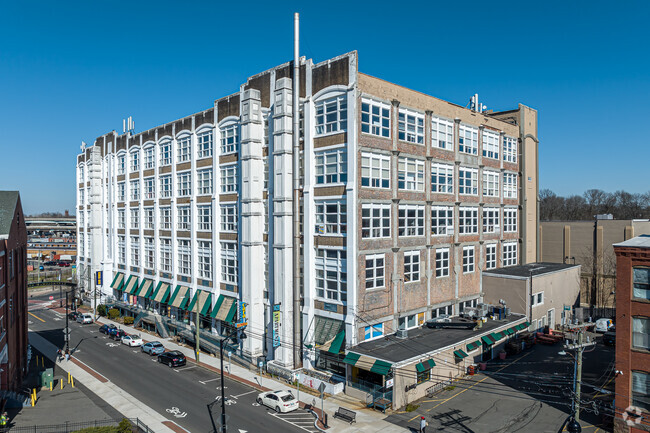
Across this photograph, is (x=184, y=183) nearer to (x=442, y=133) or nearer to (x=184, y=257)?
(x=184, y=257)

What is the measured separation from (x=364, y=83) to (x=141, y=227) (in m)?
40.0

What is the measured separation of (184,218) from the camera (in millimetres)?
52688

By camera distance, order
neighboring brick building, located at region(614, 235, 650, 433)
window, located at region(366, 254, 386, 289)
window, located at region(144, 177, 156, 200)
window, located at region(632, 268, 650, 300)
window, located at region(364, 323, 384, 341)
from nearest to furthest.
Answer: neighboring brick building, located at region(614, 235, 650, 433) → window, located at region(632, 268, 650, 300) → window, located at region(364, 323, 384, 341) → window, located at region(366, 254, 386, 289) → window, located at region(144, 177, 156, 200)

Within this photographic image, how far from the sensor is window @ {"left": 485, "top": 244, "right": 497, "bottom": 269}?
48112 millimetres

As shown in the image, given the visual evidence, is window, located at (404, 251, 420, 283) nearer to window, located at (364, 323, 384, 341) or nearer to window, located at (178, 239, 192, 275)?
window, located at (364, 323, 384, 341)

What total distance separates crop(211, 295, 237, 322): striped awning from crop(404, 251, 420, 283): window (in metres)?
17.0

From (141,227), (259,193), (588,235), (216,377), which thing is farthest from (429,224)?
(141,227)

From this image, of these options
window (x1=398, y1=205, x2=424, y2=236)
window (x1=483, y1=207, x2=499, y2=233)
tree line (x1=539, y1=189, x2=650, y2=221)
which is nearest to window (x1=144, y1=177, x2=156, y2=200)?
window (x1=398, y1=205, x2=424, y2=236)

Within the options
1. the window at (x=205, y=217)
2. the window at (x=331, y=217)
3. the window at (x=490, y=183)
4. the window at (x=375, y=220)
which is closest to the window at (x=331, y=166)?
the window at (x=331, y=217)

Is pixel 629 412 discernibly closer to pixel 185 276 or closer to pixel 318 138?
pixel 318 138

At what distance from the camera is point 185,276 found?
51688 millimetres

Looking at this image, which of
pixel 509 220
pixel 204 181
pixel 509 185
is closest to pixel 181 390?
pixel 204 181

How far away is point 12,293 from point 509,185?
50367mm

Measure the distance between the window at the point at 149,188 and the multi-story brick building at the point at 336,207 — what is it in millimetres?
801
